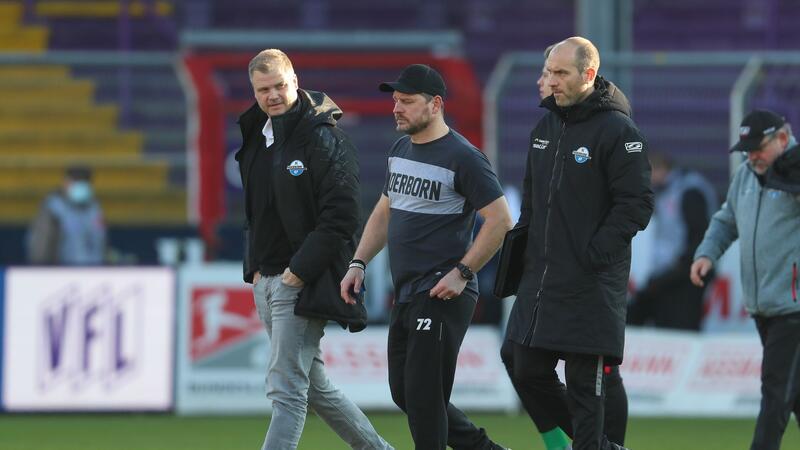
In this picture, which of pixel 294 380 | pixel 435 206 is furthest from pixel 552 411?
pixel 294 380

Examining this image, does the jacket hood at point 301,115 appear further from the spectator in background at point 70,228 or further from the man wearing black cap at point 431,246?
the spectator in background at point 70,228

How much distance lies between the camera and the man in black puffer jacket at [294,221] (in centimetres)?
739

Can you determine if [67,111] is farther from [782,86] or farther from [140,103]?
[782,86]

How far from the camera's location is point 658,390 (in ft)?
41.1

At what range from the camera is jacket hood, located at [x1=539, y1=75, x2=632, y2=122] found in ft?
23.3

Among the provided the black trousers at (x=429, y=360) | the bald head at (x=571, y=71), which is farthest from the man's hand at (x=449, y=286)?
the bald head at (x=571, y=71)

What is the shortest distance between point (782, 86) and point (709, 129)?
789 millimetres

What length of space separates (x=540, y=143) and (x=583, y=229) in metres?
0.47

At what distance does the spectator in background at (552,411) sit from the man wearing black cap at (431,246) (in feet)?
1.04

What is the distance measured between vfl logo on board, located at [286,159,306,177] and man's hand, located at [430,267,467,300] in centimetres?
81

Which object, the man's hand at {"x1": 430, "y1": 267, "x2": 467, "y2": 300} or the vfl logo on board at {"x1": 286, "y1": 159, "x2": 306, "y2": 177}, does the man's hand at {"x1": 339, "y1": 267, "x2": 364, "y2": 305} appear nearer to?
the man's hand at {"x1": 430, "y1": 267, "x2": 467, "y2": 300}

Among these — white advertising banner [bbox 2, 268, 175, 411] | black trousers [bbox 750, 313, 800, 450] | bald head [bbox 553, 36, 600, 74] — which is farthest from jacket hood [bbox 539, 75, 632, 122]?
white advertising banner [bbox 2, 268, 175, 411]

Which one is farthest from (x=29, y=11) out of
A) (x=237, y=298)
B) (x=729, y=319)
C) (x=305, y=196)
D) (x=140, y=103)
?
(x=305, y=196)

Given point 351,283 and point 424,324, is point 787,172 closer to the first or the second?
point 424,324
